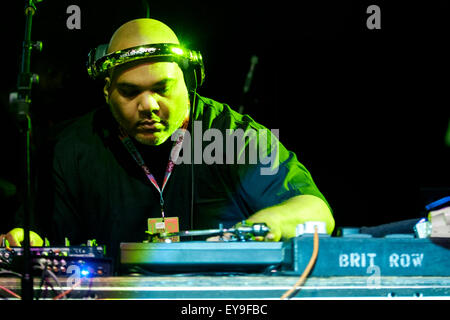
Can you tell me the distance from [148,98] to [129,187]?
0.50m

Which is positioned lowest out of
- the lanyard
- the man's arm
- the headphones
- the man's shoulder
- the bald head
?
the man's arm

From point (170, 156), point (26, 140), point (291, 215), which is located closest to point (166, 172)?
point (170, 156)

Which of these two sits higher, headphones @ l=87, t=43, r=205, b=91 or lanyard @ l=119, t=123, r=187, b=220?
headphones @ l=87, t=43, r=205, b=91

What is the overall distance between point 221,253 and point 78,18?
2.27 meters

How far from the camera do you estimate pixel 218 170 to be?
240 centimetres

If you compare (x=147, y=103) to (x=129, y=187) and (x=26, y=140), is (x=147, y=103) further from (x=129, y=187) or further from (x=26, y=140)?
(x=26, y=140)

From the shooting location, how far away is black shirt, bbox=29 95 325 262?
7.55ft

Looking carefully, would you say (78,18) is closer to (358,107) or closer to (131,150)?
(131,150)

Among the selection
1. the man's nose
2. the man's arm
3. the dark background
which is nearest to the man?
the man's nose

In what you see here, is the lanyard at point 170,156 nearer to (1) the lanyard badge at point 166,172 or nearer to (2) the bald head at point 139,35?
(1) the lanyard badge at point 166,172

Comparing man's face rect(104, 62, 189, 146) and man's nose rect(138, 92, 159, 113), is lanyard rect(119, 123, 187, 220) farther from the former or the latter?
man's nose rect(138, 92, 159, 113)

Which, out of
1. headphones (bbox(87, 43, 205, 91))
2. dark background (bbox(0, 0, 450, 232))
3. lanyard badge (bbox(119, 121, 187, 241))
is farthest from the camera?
dark background (bbox(0, 0, 450, 232))

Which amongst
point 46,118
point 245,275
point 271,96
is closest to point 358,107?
point 271,96

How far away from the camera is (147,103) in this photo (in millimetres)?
1993
